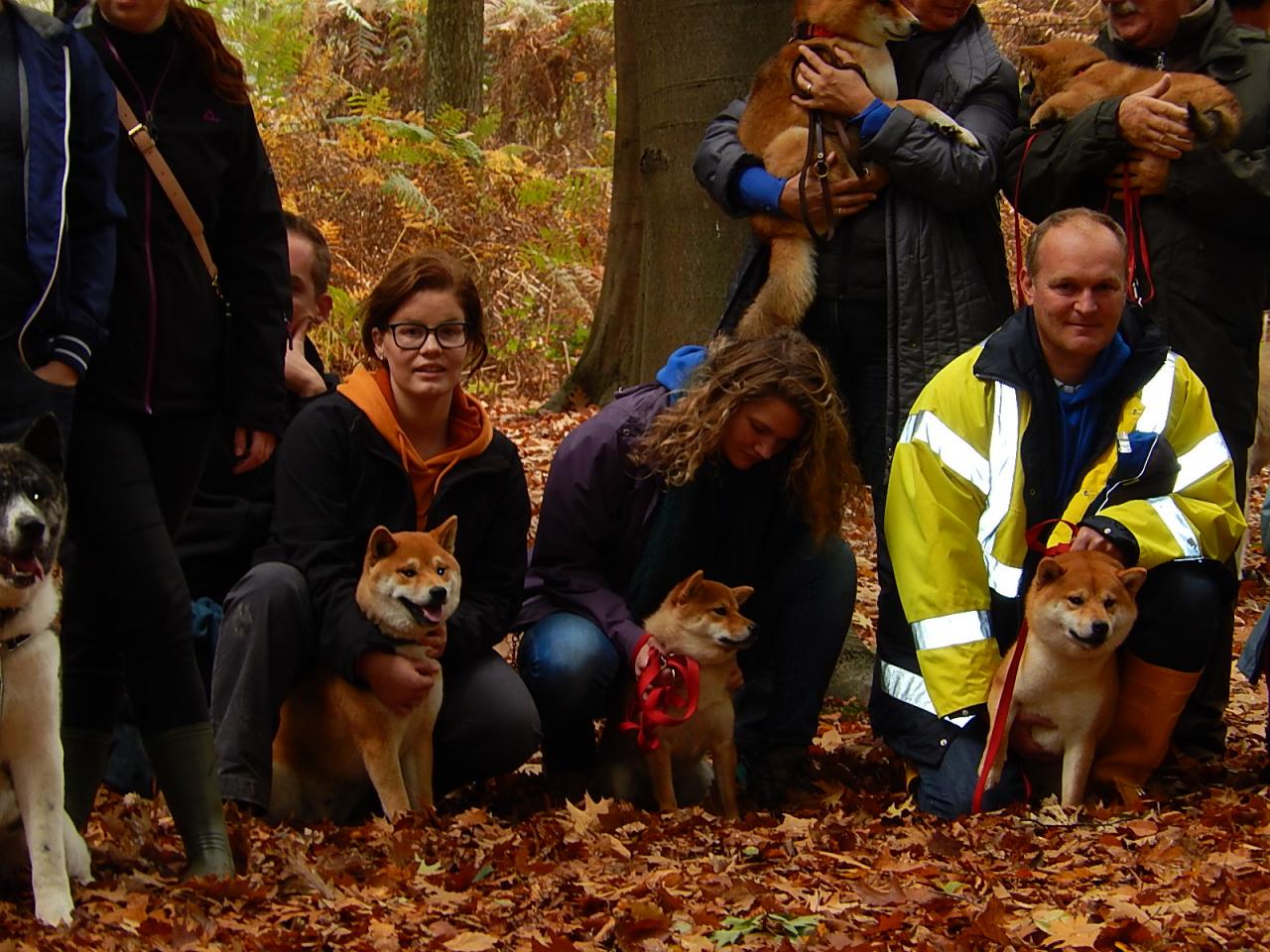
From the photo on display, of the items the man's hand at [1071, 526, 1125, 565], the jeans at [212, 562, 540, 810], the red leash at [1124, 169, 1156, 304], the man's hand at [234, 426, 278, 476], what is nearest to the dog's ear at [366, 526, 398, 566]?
the jeans at [212, 562, 540, 810]

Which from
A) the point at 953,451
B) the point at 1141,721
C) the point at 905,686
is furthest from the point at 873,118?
the point at 1141,721

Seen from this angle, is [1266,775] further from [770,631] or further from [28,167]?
[28,167]

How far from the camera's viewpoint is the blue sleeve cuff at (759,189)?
483 cm

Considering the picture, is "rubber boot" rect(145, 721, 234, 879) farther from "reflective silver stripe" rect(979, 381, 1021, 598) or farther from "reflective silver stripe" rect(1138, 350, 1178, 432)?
"reflective silver stripe" rect(1138, 350, 1178, 432)

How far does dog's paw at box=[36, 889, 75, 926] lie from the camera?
2930 millimetres

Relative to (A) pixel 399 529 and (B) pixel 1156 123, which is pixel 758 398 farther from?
(B) pixel 1156 123

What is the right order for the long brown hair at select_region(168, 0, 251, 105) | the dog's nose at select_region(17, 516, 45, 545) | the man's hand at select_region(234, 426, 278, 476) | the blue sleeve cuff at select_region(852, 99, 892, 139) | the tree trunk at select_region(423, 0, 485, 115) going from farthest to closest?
the tree trunk at select_region(423, 0, 485, 115) < the blue sleeve cuff at select_region(852, 99, 892, 139) < the man's hand at select_region(234, 426, 278, 476) < the long brown hair at select_region(168, 0, 251, 105) < the dog's nose at select_region(17, 516, 45, 545)

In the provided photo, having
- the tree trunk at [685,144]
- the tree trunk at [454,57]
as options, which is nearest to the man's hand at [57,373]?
the tree trunk at [685,144]

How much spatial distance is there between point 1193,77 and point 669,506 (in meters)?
2.19

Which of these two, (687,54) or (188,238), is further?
(687,54)

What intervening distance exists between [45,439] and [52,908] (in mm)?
992

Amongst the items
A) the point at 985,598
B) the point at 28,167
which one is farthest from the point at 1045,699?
the point at 28,167

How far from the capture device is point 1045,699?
13.8 feet

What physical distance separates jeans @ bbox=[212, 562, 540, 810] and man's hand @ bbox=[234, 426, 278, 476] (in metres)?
0.57
